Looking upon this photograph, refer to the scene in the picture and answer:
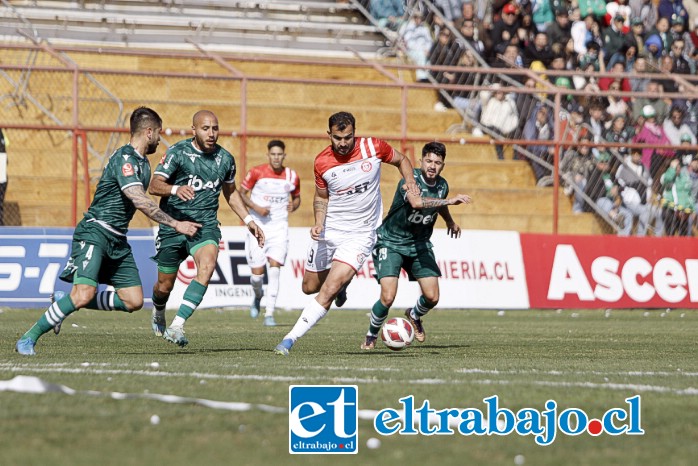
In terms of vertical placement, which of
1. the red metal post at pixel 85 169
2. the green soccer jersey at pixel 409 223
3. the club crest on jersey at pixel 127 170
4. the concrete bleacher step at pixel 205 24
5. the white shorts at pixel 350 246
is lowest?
the white shorts at pixel 350 246

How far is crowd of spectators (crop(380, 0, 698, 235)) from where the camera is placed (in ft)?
76.3

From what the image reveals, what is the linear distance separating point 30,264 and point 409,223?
8252mm

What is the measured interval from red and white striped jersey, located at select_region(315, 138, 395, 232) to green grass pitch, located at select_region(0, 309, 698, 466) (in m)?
1.26

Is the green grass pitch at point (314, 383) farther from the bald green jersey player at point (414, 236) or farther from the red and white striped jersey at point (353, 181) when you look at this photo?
the red and white striped jersey at point (353, 181)

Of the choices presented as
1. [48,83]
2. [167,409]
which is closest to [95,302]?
[167,409]

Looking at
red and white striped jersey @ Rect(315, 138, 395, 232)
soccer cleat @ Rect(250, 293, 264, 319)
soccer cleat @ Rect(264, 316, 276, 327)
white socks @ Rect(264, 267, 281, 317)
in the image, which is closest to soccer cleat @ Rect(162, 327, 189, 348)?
red and white striped jersey @ Rect(315, 138, 395, 232)

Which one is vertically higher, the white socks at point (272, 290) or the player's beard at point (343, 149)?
the player's beard at point (343, 149)

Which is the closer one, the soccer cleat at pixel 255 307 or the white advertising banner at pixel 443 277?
the soccer cleat at pixel 255 307

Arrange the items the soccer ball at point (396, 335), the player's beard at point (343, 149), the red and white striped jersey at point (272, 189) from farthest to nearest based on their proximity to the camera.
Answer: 1. the red and white striped jersey at point (272, 189)
2. the soccer ball at point (396, 335)
3. the player's beard at point (343, 149)

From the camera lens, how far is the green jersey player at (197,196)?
11844 millimetres

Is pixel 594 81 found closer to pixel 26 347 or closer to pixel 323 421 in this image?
pixel 26 347

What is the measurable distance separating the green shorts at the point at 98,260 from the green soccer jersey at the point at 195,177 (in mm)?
856

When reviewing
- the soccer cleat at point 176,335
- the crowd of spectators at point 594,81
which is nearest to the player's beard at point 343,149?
the soccer cleat at point 176,335

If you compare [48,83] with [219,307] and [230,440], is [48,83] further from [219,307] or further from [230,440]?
[230,440]
